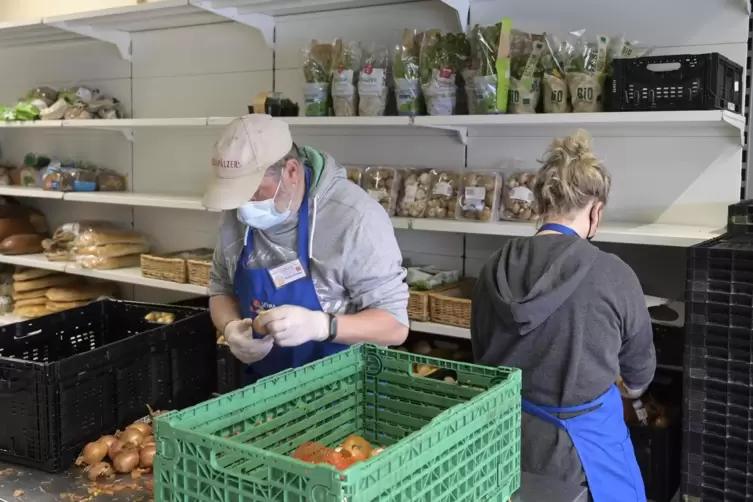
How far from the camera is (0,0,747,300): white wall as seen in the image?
2863 millimetres

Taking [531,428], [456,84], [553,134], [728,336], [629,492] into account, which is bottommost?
[629,492]

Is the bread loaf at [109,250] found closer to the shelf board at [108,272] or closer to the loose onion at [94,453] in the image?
the shelf board at [108,272]

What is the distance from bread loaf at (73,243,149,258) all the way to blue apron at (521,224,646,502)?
280cm

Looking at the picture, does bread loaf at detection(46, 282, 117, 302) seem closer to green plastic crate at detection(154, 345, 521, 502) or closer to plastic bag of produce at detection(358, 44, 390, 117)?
plastic bag of produce at detection(358, 44, 390, 117)

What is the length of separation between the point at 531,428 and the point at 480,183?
125 cm

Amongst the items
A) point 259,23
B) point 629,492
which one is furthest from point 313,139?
point 629,492

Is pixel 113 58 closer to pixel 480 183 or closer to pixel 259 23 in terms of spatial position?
pixel 259 23

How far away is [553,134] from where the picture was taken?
3123 mm

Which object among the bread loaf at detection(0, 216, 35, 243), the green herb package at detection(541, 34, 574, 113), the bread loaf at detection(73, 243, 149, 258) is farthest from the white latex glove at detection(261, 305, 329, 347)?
the bread loaf at detection(0, 216, 35, 243)

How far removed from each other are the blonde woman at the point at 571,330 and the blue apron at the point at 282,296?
18.9 inches

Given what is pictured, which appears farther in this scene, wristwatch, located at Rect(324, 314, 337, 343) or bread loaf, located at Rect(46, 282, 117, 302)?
bread loaf, located at Rect(46, 282, 117, 302)

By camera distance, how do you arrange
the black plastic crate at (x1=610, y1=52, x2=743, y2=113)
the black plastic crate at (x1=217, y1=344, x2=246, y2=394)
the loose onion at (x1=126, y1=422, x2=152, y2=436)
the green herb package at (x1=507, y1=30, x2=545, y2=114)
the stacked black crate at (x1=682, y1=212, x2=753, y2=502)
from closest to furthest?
the loose onion at (x1=126, y1=422, x2=152, y2=436) < the stacked black crate at (x1=682, y1=212, x2=753, y2=502) < the black plastic crate at (x1=610, y1=52, x2=743, y2=113) < the green herb package at (x1=507, y1=30, x2=545, y2=114) < the black plastic crate at (x1=217, y1=344, x2=246, y2=394)

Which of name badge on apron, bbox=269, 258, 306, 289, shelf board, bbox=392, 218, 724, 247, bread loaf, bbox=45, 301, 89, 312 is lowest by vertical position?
bread loaf, bbox=45, 301, 89, 312

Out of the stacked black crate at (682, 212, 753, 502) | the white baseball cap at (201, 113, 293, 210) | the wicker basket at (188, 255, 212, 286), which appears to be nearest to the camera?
the white baseball cap at (201, 113, 293, 210)
